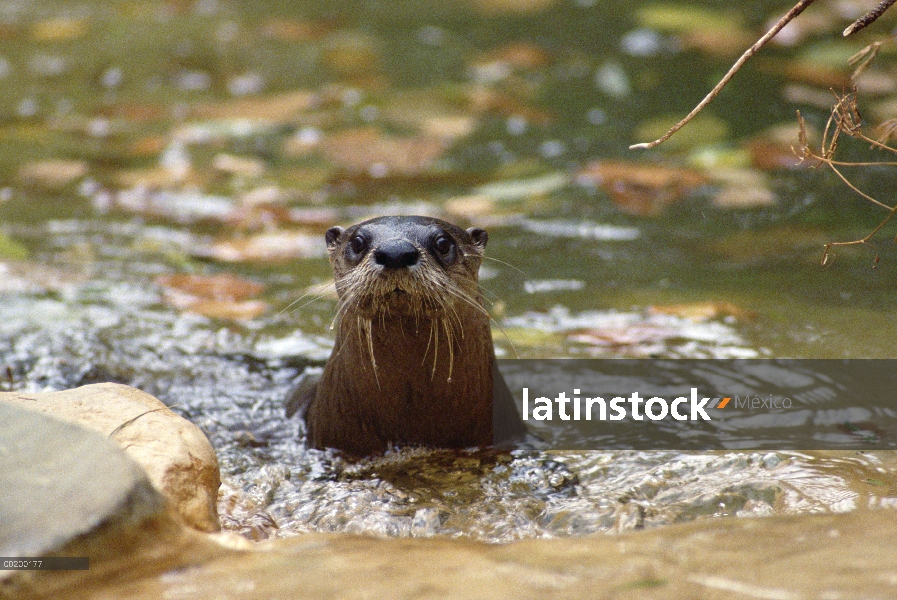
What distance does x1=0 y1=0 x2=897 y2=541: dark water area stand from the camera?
9.11ft

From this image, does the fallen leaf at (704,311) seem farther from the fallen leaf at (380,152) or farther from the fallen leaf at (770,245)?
the fallen leaf at (380,152)

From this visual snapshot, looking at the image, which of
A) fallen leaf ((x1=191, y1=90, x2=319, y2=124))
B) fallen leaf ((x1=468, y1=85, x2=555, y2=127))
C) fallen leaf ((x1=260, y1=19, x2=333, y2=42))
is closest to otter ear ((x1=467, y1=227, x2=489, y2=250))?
fallen leaf ((x1=468, y1=85, x2=555, y2=127))

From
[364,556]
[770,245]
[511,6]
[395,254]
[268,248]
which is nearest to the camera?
[364,556]

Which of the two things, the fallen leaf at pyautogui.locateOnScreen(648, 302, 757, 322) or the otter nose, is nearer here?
the otter nose

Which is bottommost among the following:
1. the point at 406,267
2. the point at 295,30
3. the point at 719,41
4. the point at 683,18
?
the point at 406,267

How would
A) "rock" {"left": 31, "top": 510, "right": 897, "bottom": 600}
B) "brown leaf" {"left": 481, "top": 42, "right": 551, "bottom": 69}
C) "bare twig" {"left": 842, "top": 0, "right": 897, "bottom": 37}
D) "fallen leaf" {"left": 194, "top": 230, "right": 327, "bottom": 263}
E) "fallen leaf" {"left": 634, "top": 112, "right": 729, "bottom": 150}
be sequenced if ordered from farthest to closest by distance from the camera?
"brown leaf" {"left": 481, "top": 42, "right": 551, "bottom": 69}
"fallen leaf" {"left": 634, "top": 112, "right": 729, "bottom": 150}
"fallen leaf" {"left": 194, "top": 230, "right": 327, "bottom": 263}
"bare twig" {"left": 842, "top": 0, "right": 897, "bottom": 37}
"rock" {"left": 31, "top": 510, "right": 897, "bottom": 600}

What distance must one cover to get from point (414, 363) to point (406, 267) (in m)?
0.38

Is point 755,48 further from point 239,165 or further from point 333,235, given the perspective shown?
point 239,165

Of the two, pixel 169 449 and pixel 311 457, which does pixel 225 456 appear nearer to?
pixel 311 457

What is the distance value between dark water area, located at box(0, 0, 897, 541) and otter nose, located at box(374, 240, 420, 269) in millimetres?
610

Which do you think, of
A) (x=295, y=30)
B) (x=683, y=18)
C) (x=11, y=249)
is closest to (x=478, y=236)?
(x=11, y=249)

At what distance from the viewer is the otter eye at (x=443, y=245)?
290 cm

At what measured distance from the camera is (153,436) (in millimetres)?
2225

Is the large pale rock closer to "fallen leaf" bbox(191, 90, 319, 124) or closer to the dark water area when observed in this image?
the dark water area
